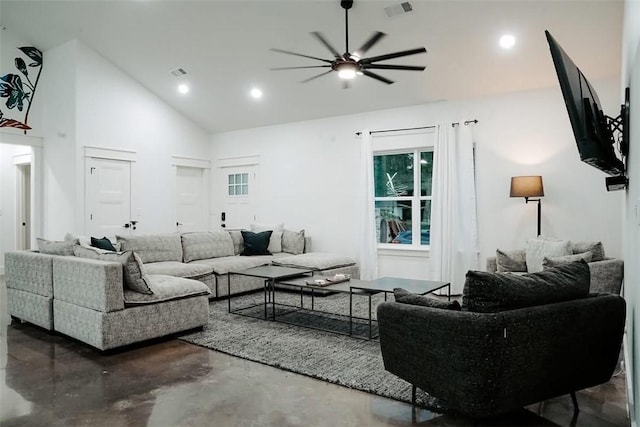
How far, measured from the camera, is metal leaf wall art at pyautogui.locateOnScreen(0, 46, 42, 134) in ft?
21.9

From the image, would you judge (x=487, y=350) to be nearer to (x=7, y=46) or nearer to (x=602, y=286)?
(x=602, y=286)

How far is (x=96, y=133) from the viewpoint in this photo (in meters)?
6.82

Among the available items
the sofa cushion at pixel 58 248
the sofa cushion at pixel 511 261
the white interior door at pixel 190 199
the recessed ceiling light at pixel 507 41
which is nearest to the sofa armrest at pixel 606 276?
the sofa cushion at pixel 511 261

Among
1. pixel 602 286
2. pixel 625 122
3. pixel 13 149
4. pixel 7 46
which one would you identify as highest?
pixel 7 46

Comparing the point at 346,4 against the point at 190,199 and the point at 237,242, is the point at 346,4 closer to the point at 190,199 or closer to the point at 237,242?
the point at 237,242

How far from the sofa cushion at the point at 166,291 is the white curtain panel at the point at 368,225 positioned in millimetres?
2979

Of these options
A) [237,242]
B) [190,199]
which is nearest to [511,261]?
[237,242]

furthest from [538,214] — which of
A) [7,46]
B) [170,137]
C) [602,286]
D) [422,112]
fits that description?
[7,46]

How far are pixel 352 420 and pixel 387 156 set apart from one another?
4.89m

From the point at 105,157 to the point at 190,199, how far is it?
6.01 ft

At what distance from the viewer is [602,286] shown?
409 centimetres

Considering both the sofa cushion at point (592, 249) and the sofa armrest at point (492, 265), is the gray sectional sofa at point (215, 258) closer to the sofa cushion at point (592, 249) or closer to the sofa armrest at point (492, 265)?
the sofa armrest at point (492, 265)

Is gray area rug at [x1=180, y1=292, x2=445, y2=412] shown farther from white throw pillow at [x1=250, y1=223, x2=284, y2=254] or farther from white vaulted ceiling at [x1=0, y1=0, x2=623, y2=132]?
white vaulted ceiling at [x1=0, y1=0, x2=623, y2=132]

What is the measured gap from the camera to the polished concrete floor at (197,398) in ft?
7.97
